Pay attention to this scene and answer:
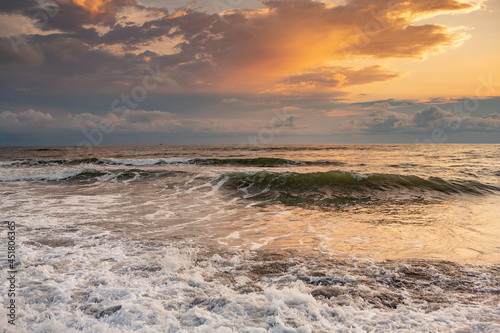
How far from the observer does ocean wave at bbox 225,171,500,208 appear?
14.4 m

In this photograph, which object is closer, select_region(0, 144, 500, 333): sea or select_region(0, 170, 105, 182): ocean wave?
select_region(0, 144, 500, 333): sea

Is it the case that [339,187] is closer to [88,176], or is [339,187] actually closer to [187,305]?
[187,305]

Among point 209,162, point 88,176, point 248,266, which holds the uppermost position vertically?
point 209,162

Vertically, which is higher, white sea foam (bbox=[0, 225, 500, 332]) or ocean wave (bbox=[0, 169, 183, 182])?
ocean wave (bbox=[0, 169, 183, 182])

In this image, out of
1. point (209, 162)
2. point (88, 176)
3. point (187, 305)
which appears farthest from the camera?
point (209, 162)

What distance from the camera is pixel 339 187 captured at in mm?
16922

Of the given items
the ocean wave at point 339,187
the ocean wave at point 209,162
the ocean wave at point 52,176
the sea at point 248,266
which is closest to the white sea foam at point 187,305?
the sea at point 248,266

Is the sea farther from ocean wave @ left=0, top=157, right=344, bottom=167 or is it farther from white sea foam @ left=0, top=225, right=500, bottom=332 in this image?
ocean wave @ left=0, top=157, right=344, bottom=167

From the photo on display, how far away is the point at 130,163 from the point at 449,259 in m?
32.9

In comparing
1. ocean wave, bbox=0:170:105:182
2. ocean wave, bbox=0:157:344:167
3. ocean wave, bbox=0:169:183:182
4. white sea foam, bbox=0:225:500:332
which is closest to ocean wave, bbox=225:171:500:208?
ocean wave, bbox=0:169:183:182

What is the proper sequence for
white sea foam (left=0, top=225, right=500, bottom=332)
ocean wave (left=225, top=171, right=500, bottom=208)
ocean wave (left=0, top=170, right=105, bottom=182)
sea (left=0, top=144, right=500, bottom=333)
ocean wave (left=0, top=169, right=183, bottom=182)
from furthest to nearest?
ocean wave (left=0, top=170, right=105, bottom=182) → ocean wave (left=0, top=169, right=183, bottom=182) → ocean wave (left=225, top=171, right=500, bottom=208) → sea (left=0, top=144, right=500, bottom=333) → white sea foam (left=0, top=225, right=500, bottom=332)

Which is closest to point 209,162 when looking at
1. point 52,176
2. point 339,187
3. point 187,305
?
point 52,176

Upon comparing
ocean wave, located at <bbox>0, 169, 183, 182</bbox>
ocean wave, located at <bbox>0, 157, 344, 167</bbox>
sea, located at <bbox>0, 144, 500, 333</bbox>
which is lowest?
sea, located at <bbox>0, 144, 500, 333</bbox>

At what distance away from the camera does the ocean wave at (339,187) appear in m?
14.4
